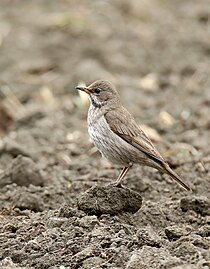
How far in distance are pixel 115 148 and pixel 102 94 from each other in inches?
37.6

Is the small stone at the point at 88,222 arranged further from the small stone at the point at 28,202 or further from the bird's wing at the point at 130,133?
the small stone at the point at 28,202

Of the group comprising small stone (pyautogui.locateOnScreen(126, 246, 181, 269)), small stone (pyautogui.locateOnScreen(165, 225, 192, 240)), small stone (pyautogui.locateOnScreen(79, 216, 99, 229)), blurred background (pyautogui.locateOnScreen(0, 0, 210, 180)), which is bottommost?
blurred background (pyautogui.locateOnScreen(0, 0, 210, 180))

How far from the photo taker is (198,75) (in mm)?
15289

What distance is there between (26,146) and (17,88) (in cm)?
296

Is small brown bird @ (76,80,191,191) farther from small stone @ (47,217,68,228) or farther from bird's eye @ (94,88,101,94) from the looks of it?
small stone @ (47,217,68,228)

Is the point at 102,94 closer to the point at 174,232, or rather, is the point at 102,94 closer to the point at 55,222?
the point at 55,222

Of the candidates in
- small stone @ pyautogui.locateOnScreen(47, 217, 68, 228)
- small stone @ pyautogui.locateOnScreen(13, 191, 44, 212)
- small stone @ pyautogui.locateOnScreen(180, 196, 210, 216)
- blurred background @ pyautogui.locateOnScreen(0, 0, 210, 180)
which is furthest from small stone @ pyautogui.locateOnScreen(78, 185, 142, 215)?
blurred background @ pyautogui.locateOnScreen(0, 0, 210, 180)

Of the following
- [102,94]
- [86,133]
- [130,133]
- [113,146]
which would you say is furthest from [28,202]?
[86,133]

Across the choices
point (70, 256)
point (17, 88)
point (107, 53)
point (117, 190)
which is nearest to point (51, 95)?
point (17, 88)

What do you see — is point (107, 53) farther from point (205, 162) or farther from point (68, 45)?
point (205, 162)

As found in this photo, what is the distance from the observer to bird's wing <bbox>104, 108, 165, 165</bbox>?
867cm

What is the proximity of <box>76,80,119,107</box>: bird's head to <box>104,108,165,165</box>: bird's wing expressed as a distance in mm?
385

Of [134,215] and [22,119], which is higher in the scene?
[134,215]

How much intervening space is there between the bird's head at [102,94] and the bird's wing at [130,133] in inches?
15.1
